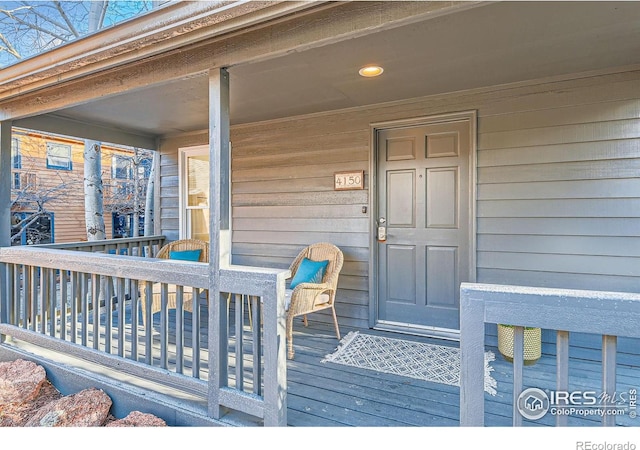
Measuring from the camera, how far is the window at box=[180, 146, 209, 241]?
482 cm

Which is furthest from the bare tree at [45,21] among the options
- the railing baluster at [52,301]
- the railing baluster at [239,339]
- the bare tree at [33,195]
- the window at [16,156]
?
the railing baluster at [239,339]

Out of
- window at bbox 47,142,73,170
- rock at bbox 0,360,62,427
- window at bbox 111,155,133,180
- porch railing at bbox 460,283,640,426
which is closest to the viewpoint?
porch railing at bbox 460,283,640,426

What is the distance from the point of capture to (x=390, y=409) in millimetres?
2119

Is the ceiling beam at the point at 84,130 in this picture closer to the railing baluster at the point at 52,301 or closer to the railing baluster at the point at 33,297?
the railing baluster at the point at 33,297

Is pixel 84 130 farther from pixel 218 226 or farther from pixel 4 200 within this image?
pixel 218 226

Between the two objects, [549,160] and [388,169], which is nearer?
[549,160]

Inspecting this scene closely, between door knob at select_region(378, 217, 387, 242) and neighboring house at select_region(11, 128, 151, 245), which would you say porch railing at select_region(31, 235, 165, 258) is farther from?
neighboring house at select_region(11, 128, 151, 245)

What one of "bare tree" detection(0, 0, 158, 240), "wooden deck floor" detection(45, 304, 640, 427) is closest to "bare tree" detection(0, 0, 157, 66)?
"bare tree" detection(0, 0, 158, 240)

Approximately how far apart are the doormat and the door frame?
0.24m

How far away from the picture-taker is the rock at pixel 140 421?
2.04 m

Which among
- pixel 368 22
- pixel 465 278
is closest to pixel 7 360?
pixel 368 22
